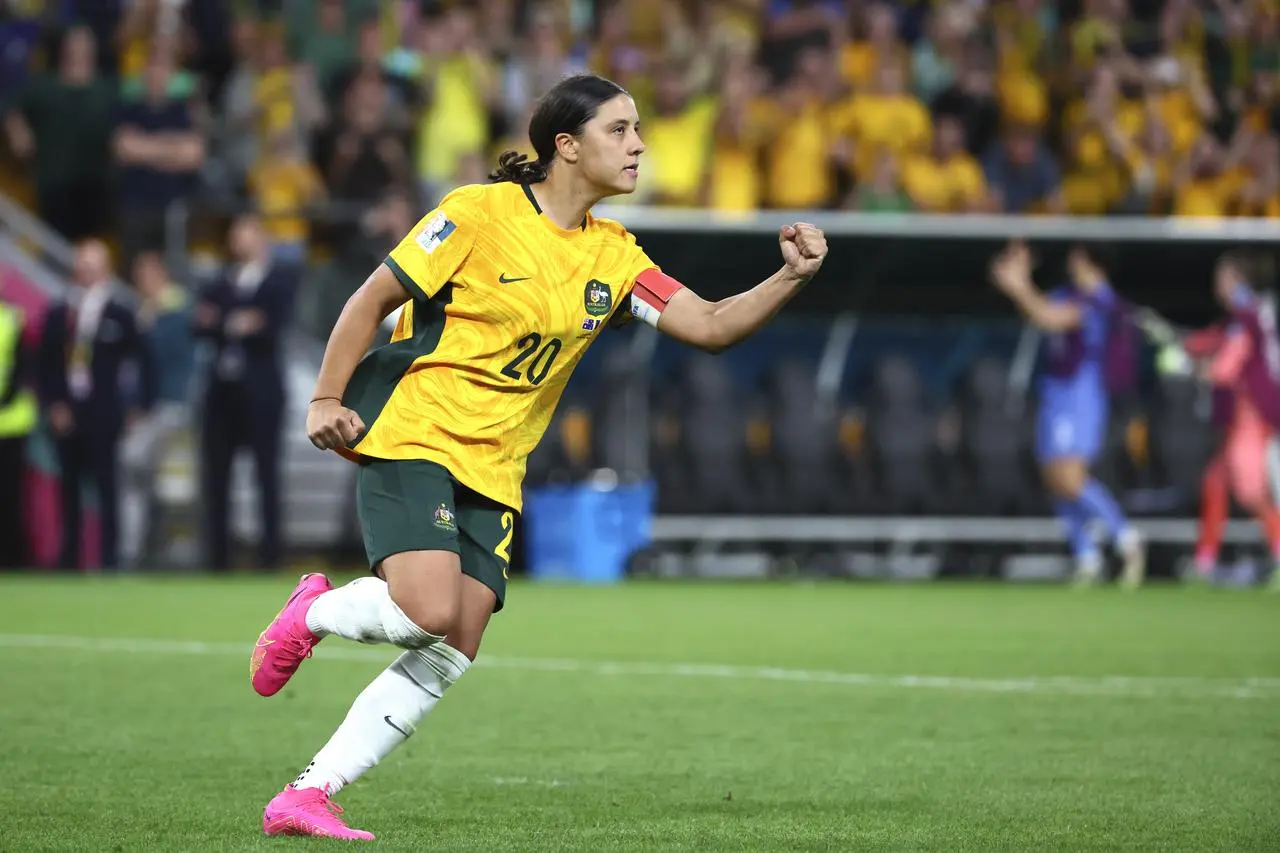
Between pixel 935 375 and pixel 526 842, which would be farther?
pixel 935 375

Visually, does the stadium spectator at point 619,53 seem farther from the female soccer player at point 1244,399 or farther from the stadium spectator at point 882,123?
the female soccer player at point 1244,399

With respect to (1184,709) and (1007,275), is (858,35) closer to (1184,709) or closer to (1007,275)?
(1007,275)

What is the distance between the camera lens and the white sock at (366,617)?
5.32m

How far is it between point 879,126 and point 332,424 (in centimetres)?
1477

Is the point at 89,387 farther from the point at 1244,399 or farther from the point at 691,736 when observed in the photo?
the point at 691,736

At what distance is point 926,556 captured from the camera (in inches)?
787

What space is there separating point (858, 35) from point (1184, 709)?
13499mm

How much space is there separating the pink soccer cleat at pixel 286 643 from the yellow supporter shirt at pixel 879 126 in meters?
14.3

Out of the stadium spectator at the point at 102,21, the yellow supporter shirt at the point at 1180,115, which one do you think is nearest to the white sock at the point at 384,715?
A: the stadium spectator at the point at 102,21

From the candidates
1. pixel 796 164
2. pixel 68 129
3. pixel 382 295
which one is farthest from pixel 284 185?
pixel 382 295

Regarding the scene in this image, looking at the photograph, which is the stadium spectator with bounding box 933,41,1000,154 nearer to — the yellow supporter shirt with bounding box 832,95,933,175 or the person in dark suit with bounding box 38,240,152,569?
the yellow supporter shirt with bounding box 832,95,933,175

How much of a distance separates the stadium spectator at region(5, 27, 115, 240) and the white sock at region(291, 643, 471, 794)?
543 inches

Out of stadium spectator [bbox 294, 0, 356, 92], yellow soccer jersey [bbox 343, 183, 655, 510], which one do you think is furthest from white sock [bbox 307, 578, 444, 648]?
stadium spectator [bbox 294, 0, 356, 92]

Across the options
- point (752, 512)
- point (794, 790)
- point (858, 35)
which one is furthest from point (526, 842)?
point (858, 35)
